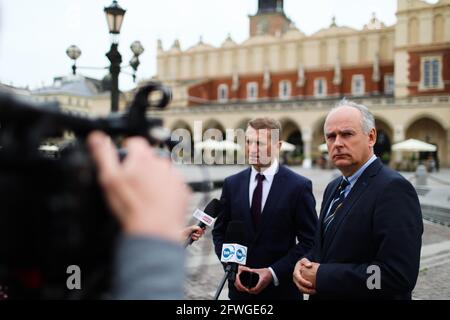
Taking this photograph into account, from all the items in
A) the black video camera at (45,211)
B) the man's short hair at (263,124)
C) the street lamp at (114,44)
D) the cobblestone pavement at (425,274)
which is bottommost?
the cobblestone pavement at (425,274)

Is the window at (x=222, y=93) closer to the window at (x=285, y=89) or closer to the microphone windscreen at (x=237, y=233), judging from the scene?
the window at (x=285, y=89)

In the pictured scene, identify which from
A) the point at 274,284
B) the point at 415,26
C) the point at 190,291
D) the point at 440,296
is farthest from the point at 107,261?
the point at 415,26

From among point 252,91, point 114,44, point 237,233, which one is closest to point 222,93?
point 252,91

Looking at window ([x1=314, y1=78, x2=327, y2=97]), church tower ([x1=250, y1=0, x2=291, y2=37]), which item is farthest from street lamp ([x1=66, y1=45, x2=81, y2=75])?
church tower ([x1=250, y1=0, x2=291, y2=37])

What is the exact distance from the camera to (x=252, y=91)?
49562mm

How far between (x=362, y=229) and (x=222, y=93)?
163 ft

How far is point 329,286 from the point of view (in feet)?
6.84

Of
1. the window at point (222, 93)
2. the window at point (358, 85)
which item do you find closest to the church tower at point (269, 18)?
the window at point (222, 93)

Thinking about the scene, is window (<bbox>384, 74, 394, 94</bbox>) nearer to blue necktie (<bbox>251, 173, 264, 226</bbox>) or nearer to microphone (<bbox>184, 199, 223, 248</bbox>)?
blue necktie (<bbox>251, 173, 264, 226</bbox>)

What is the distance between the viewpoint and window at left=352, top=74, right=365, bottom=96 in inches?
1769

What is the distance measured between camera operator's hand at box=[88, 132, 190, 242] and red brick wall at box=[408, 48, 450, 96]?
39308 millimetres

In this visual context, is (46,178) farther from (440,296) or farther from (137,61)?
(137,61)

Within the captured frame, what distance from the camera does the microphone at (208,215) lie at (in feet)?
7.38

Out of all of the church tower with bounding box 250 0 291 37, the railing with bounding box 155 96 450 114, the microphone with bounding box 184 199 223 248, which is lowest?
the microphone with bounding box 184 199 223 248
